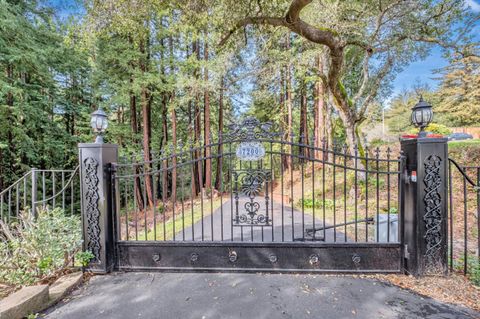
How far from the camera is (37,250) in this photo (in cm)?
260

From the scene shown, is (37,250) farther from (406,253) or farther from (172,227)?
(406,253)

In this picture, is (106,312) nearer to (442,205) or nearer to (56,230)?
(56,230)

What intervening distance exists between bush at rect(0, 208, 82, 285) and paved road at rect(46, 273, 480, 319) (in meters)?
0.47

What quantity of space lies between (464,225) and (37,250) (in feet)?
16.8

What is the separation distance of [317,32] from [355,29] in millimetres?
2723

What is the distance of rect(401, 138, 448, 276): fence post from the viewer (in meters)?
2.53

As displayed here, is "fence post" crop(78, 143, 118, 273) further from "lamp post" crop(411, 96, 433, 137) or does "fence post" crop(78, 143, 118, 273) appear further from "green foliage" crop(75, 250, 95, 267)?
"lamp post" crop(411, 96, 433, 137)

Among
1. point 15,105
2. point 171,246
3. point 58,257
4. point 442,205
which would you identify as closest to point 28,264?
point 58,257

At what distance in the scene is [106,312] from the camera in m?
2.22

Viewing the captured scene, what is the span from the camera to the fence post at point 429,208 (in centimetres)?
253

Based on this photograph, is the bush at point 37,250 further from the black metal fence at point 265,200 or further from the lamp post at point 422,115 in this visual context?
the lamp post at point 422,115

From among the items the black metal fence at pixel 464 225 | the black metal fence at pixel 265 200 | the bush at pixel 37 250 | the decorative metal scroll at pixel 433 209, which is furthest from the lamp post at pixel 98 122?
the black metal fence at pixel 464 225

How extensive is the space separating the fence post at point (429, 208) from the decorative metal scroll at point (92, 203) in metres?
3.62

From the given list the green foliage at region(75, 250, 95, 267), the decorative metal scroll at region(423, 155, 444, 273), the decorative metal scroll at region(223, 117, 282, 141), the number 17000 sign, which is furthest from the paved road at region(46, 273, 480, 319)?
the decorative metal scroll at region(223, 117, 282, 141)
